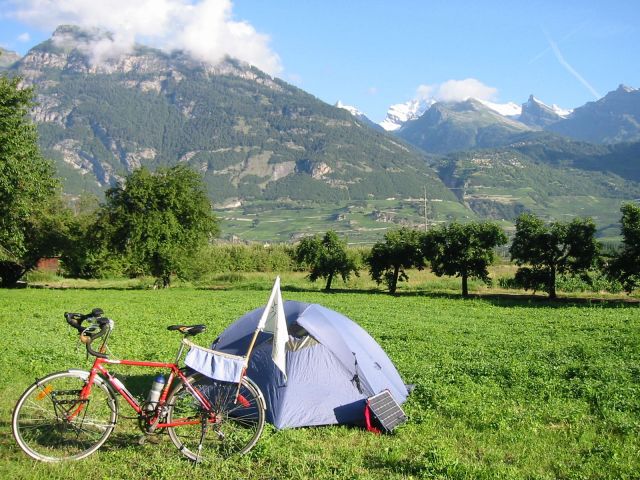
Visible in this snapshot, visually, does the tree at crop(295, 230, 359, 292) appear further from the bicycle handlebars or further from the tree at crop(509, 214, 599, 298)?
the bicycle handlebars

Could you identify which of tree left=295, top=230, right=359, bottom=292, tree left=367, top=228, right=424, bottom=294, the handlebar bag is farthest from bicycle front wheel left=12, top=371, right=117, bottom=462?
tree left=295, top=230, right=359, bottom=292

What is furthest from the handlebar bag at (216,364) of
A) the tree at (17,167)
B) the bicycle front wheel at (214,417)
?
the tree at (17,167)

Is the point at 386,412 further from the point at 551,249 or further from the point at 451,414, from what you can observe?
the point at 551,249

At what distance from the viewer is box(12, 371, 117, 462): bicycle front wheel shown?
664 centimetres

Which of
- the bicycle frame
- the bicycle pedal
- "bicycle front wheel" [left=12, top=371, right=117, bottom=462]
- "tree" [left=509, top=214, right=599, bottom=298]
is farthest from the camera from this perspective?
"tree" [left=509, top=214, right=599, bottom=298]

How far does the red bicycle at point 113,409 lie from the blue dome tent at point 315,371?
1.50 metres

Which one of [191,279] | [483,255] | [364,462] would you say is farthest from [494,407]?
[191,279]

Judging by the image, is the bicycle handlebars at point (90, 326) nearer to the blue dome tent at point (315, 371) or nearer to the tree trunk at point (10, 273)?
the blue dome tent at point (315, 371)

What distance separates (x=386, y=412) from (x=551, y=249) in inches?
1351

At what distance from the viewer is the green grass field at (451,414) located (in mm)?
6531

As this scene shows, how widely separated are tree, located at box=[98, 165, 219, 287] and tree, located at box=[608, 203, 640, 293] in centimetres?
3161

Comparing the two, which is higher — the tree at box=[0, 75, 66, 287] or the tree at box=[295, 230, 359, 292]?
the tree at box=[0, 75, 66, 287]

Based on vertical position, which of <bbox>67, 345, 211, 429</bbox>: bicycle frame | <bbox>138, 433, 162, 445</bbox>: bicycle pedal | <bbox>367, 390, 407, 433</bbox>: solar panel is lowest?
<bbox>138, 433, 162, 445</bbox>: bicycle pedal

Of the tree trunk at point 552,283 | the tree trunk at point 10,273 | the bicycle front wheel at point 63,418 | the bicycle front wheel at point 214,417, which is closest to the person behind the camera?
the bicycle front wheel at point 63,418
